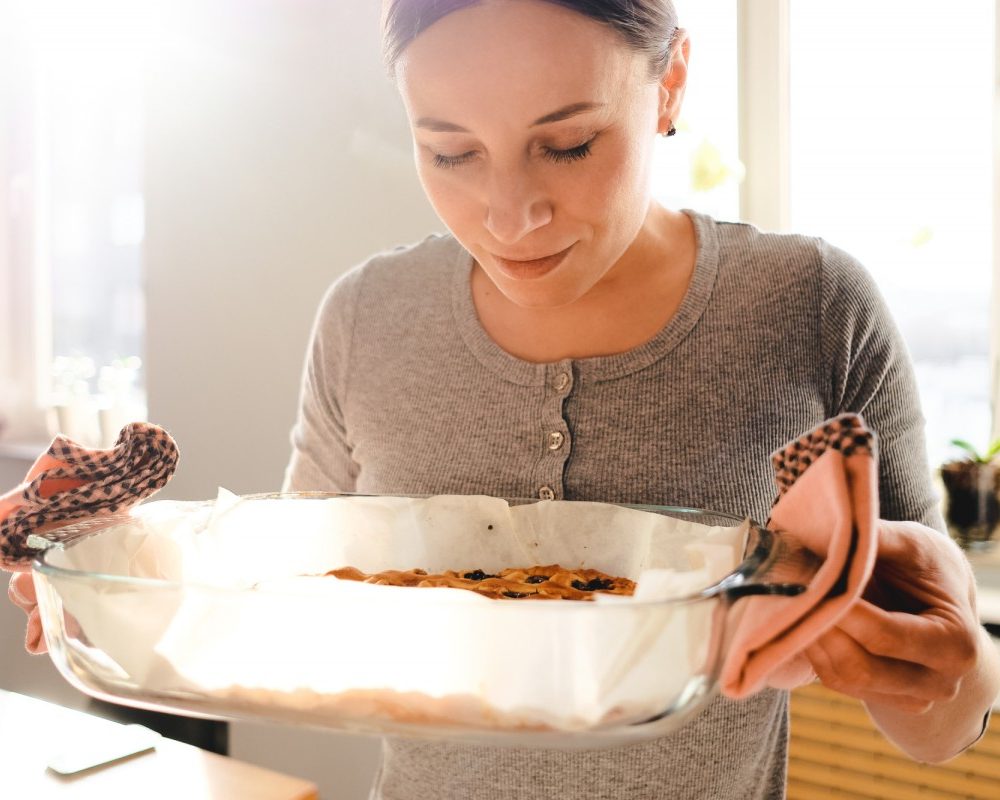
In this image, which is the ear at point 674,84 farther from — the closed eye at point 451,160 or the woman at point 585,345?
the closed eye at point 451,160

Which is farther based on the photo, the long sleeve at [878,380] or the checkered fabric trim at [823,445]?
the long sleeve at [878,380]

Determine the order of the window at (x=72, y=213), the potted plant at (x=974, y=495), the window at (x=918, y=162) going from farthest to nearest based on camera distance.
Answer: the window at (x=72, y=213) → the window at (x=918, y=162) → the potted plant at (x=974, y=495)

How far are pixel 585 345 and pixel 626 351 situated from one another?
45mm

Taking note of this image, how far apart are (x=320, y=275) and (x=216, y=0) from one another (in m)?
0.64

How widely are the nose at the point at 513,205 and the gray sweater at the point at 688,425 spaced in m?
0.19

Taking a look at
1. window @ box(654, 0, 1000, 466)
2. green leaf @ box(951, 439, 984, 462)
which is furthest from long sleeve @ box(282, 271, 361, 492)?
green leaf @ box(951, 439, 984, 462)

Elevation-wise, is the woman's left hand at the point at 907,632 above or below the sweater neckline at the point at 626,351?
below

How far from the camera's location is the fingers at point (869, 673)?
20.9 inches

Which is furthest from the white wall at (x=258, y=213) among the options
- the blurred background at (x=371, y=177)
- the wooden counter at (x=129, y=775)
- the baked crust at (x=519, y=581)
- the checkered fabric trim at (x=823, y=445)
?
the checkered fabric trim at (x=823, y=445)

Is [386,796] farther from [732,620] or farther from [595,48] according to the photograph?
[595,48]

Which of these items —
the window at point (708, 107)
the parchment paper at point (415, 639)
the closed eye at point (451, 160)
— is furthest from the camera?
the window at point (708, 107)

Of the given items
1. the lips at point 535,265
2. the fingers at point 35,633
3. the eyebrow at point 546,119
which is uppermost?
the eyebrow at point 546,119

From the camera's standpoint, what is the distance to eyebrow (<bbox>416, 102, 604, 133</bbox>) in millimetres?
733

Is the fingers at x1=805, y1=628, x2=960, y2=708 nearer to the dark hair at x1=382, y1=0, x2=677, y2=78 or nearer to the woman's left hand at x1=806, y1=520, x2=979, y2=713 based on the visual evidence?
the woman's left hand at x1=806, y1=520, x2=979, y2=713
